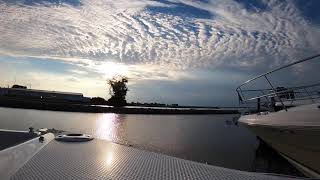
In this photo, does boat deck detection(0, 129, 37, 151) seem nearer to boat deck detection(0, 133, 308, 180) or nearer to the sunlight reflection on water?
boat deck detection(0, 133, 308, 180)

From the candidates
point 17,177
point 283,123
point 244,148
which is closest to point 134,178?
point 17,177

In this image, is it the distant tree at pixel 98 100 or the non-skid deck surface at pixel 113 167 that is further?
the distant tree at pixel 98 100

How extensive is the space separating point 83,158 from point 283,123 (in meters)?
5.33


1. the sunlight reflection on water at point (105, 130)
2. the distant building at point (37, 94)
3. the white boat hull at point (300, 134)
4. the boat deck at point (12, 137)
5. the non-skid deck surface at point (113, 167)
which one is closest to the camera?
the non-skid deck surface at point (113, 167)

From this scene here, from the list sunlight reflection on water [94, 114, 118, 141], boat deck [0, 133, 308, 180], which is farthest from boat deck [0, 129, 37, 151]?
sunlight reflection on water [94, 114, 118, 141]

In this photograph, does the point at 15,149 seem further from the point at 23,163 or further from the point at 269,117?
the point at 269,117

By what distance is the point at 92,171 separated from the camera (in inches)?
119

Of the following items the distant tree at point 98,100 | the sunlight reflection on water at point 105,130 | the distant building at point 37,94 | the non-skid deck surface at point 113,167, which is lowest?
the sunlight reflection on water at point 105,130

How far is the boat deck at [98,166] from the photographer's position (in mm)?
2914

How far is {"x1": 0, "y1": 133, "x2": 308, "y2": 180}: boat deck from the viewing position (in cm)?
291

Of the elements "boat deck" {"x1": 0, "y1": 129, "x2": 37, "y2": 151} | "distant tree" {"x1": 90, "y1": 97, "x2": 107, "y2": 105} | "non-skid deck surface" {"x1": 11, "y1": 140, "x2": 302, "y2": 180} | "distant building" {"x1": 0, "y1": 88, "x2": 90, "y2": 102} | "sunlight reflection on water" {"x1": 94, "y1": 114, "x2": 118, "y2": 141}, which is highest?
"distant building" {"x1": 0, "y1": 88, "x2": 90, "y2": 102}

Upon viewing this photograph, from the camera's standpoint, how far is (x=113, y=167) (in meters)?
3.21

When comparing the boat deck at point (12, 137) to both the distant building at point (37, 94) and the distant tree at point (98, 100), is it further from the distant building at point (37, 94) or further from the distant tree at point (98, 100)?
the distant building at point (37, 94)

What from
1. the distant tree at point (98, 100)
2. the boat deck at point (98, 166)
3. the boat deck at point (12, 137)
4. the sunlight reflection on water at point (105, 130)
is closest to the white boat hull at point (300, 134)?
the boat deck at point (98, 166)
